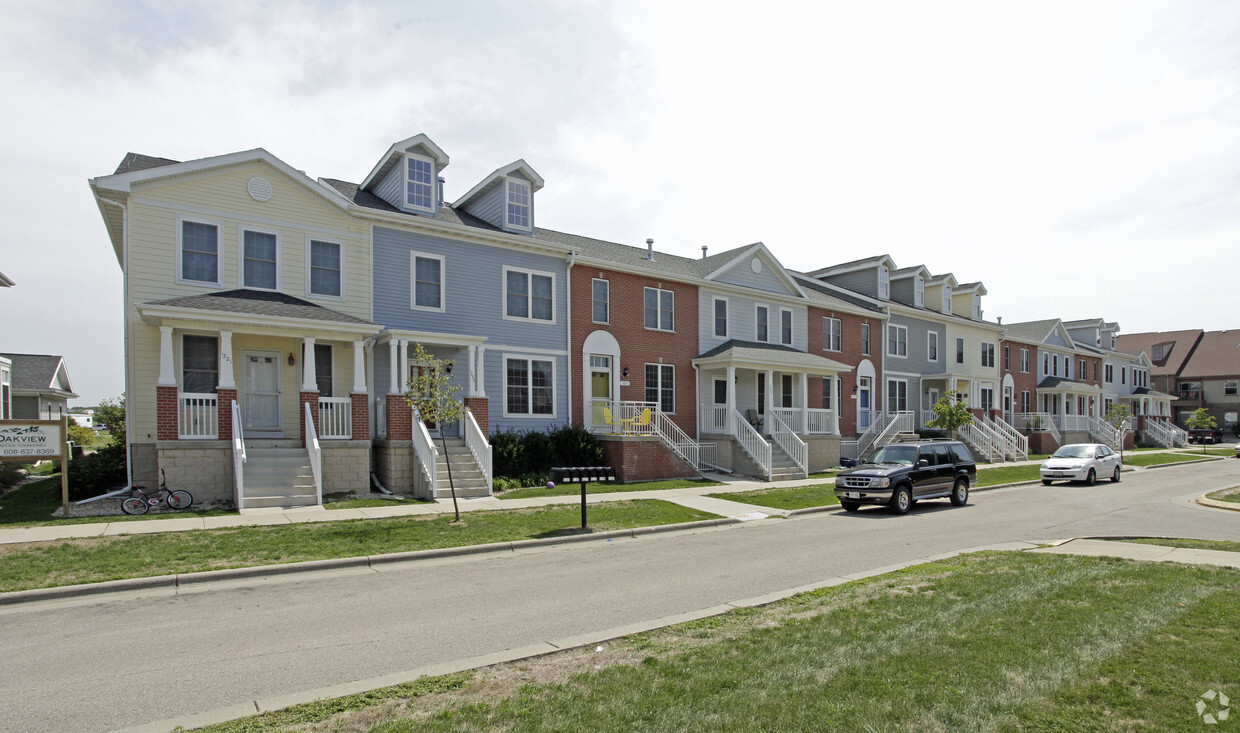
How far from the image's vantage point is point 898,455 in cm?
1888

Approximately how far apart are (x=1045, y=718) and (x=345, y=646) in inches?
226

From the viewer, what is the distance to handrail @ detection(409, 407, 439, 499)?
59.1 feet

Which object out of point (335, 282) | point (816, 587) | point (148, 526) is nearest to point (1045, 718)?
point (816, 587)

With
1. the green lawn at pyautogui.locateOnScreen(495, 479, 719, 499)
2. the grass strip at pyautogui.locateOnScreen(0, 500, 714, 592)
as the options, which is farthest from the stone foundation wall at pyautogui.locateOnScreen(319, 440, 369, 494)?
the grass strip at pyautogui.locateOnScreen(0, 500, 714, 592)

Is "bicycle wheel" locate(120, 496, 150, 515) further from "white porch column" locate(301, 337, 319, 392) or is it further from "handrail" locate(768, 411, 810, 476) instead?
"handrail" locate(768, 411, 810, 476)

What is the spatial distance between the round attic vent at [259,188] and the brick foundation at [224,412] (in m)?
5.40

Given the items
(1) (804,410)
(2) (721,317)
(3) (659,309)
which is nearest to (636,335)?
(3) (659,309)

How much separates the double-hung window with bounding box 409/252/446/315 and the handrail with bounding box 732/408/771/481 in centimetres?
1087

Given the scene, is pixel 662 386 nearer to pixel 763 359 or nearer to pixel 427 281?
pixel 763 359

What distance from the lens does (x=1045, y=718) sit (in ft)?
15.2

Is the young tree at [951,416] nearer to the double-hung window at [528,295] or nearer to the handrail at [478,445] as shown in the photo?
the double-hung window at [528,295]

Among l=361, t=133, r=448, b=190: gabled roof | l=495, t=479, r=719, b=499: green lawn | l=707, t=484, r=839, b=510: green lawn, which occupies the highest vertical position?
l=361, t=133, r=448, b=190: gabled roof

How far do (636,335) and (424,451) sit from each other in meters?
9.92

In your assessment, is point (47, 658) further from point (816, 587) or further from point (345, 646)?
point (816, 587)
